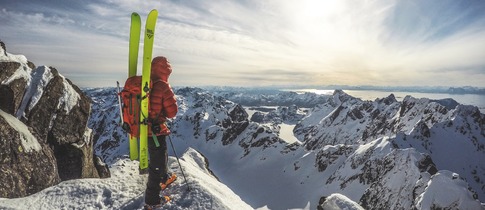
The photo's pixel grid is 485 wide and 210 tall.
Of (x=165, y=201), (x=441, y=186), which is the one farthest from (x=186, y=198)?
(x=441, y=186)

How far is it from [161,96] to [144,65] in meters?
0.99

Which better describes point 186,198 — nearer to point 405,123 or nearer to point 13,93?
point 13,93

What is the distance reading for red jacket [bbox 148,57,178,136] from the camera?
873 centimetres

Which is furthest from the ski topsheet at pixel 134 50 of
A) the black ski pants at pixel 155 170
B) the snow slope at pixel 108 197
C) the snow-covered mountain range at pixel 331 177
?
the snow-covered mountain range at pixel 331 177

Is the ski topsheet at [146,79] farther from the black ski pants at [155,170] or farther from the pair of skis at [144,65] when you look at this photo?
the black ski pants at [155,170]

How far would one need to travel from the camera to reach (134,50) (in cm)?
1001

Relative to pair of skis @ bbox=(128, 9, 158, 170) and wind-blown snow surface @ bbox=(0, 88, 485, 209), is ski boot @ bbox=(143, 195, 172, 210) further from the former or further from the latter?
pair of skis @ bbox=(128, 9, 158, 170)

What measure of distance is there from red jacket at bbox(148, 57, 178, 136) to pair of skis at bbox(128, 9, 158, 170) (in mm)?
164

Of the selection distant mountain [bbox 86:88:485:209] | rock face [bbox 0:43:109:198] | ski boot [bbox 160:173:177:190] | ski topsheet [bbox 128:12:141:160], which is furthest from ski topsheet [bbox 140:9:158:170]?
distant mountain [bbox 86:88:485:209]

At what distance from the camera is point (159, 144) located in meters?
9.23

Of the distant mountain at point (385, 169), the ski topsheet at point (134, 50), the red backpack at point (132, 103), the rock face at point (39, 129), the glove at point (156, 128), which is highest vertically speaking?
the ski topsheet at point (134, 50)

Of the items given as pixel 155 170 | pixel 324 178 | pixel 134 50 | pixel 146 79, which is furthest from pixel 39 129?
pixel 324 178

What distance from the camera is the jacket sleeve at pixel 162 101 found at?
28.6ft

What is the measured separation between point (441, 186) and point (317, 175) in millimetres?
90744
